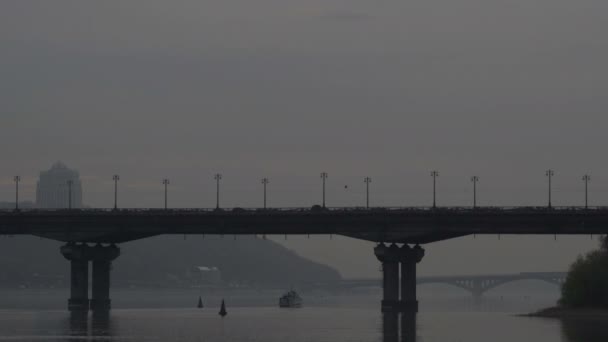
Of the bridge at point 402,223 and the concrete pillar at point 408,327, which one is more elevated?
the bridge at point 402,223

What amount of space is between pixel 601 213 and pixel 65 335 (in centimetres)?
7968

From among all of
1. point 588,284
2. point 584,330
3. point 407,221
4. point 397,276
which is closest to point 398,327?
point 584,330

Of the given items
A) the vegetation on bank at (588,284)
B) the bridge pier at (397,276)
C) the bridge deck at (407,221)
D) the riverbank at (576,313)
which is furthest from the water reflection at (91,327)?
the vegetation on bank at (588,284)

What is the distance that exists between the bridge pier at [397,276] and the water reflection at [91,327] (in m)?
38.1

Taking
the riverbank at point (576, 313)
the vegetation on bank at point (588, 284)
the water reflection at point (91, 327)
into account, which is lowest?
the water reflection at point (91, 327)

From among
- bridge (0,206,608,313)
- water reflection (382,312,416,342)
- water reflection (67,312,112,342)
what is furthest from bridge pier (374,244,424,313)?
water reflection (67,312,112,342)

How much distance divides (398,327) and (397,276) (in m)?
54.6

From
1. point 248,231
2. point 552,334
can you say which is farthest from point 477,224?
point 552,334

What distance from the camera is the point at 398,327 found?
145375 millimetres

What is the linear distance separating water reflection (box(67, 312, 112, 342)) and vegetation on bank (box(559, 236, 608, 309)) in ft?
189

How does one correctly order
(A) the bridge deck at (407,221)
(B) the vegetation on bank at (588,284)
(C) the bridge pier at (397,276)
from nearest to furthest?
(B) the vegetation on bank at (588,284)
(A) the bridge deck at (407,221)
(C) the bridge pier at (397,276)

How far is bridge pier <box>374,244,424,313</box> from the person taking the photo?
19650cm

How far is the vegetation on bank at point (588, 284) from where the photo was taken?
176 meters

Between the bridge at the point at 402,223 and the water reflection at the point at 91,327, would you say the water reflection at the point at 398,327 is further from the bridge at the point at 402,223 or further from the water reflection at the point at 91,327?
the water reflection at the point at 91,327
